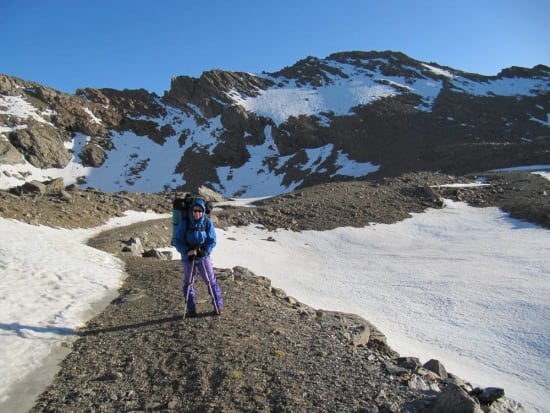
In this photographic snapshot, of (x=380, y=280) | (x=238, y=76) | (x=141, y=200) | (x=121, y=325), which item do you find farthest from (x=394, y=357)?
(x=238, y=76)

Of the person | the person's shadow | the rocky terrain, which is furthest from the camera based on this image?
the person

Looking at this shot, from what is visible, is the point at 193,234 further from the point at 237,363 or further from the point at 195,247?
the point at 237,363

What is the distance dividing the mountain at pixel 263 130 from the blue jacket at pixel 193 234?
45787 millimetres

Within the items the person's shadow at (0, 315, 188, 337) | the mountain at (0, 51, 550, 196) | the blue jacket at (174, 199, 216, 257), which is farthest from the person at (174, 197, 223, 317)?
the mountain at (0, 51, 550, 196)

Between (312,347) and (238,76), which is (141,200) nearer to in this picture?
(312,347)

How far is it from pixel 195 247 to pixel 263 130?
7392 centimetres

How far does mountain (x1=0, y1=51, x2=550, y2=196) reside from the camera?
205 feet

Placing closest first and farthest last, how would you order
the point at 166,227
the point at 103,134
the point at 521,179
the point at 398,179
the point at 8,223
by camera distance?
the point at 8,223, the point at 166,227, the point at 521,179, the point at 398,179, the point at 103,134

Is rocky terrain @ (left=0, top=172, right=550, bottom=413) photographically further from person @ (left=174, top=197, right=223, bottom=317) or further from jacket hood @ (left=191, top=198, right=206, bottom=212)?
jacket hood @ (left=191, top=198, right=206, bottom=212)

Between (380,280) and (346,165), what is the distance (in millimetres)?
48309

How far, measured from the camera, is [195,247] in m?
8.16

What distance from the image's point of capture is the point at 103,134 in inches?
3167

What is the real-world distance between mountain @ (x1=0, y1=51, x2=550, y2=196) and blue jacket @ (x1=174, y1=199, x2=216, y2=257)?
4579 cm

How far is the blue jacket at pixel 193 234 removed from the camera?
8109 mm
